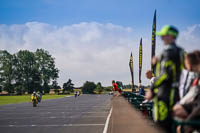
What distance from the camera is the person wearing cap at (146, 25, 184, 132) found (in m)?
3.19

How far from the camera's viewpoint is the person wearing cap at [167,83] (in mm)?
3191

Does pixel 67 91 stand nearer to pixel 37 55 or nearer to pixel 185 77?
pixel 37 55

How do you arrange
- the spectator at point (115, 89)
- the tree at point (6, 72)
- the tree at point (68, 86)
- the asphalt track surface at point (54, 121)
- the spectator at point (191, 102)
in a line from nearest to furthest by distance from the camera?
the spectator at point (191, 102)
the asphalt track surface at point (54, 121)
the spectator at point (115, 89)
the tree at point (6, 72)
the tree at point (68, 86)

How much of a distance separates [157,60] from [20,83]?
10959cm

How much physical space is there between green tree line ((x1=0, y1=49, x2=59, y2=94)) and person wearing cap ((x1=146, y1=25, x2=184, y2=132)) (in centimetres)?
10470

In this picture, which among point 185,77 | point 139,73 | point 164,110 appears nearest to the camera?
point 164,110

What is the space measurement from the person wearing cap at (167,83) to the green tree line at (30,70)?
105 m

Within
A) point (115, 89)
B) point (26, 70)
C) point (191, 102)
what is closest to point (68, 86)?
point (26, 70)

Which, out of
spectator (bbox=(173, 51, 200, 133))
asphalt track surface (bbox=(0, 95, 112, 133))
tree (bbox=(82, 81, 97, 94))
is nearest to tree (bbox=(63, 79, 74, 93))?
tree (bbox=(82, 81, 97, 94))

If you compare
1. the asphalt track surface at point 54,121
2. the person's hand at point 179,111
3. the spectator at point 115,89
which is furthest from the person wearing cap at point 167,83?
the spectator at point 115,89

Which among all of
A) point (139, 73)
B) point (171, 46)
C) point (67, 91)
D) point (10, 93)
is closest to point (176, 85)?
point (171, 46)

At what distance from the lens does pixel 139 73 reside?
79.0 ft

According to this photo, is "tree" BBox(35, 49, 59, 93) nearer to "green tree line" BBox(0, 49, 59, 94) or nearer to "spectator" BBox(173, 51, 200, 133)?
"green tree line" BBox(0, 49, 59, 94)

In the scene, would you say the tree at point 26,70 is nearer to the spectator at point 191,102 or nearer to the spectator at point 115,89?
the spectator at point 115,89
